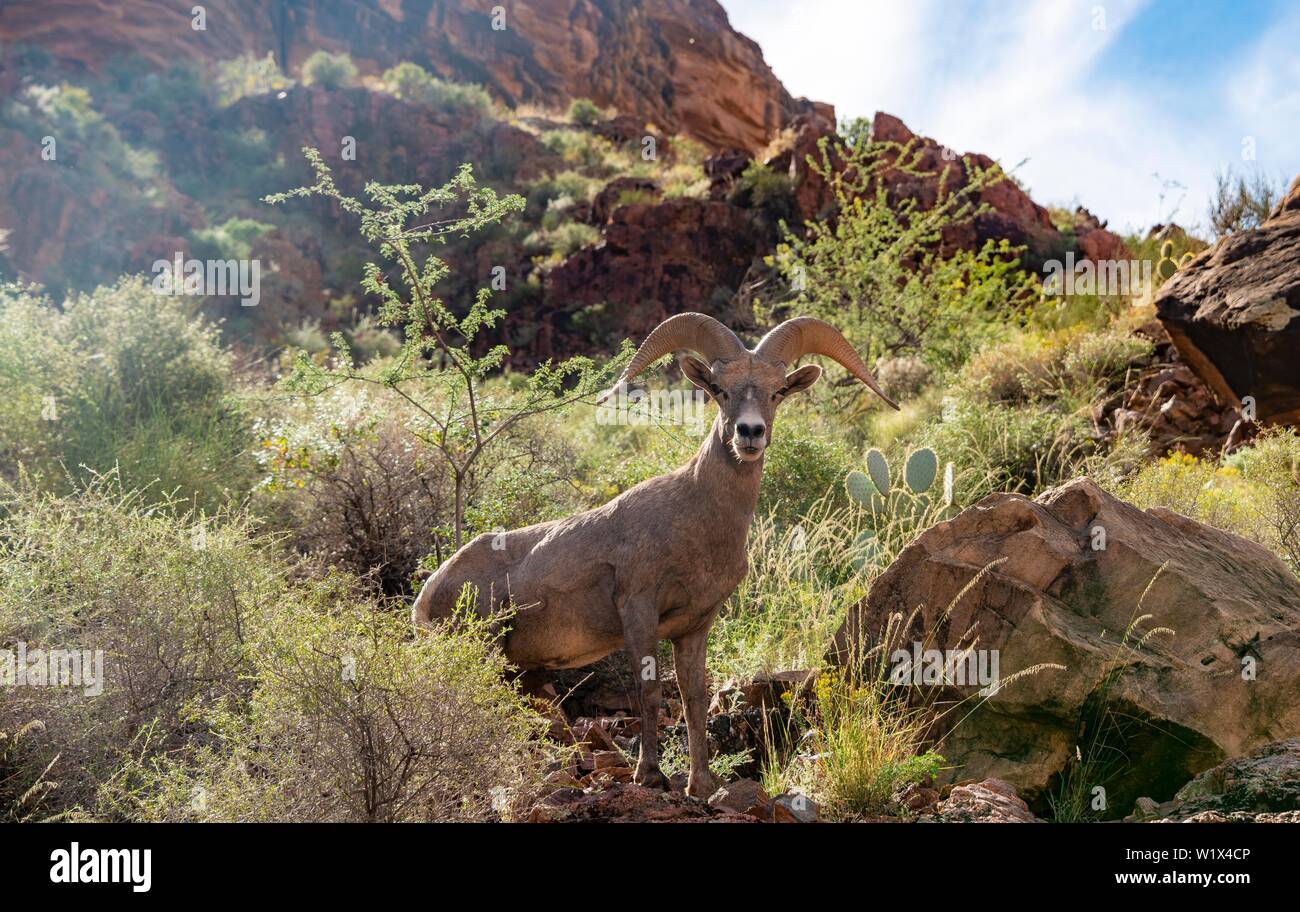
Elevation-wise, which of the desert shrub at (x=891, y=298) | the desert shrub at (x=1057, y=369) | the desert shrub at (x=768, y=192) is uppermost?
the desert shrub at (x=768, y=192)

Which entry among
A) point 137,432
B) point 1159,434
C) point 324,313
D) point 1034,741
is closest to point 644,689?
point 1034,741

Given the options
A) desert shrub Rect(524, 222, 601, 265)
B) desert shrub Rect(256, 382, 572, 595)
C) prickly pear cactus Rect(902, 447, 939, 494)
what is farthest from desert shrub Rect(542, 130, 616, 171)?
prickly pear cactus Rect(902, 447, 939, 494)

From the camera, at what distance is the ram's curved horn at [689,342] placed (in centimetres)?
527

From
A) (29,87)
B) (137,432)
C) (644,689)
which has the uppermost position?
(29,87)

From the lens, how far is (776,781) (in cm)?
553

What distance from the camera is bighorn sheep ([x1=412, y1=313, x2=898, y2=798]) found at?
17.1 feet

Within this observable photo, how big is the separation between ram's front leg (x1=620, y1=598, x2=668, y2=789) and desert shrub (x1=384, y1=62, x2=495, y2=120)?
33.3 metres

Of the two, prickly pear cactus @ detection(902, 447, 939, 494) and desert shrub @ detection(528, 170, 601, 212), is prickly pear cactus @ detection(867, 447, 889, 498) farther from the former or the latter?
desert shrub @ detection(528, 170, 601, 212)

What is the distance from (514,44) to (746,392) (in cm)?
4828

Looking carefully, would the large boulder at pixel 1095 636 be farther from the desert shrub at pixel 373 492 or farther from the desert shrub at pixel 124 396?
the desert shrub at pixel 124 396

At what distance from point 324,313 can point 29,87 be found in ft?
64.0

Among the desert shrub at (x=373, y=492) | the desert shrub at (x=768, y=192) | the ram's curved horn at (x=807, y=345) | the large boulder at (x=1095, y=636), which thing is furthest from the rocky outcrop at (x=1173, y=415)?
the desert shrub at (x=768, y=192)

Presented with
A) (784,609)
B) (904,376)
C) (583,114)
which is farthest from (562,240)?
(784,609)

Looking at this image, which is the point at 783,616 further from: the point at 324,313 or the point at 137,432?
the point at 324,313
